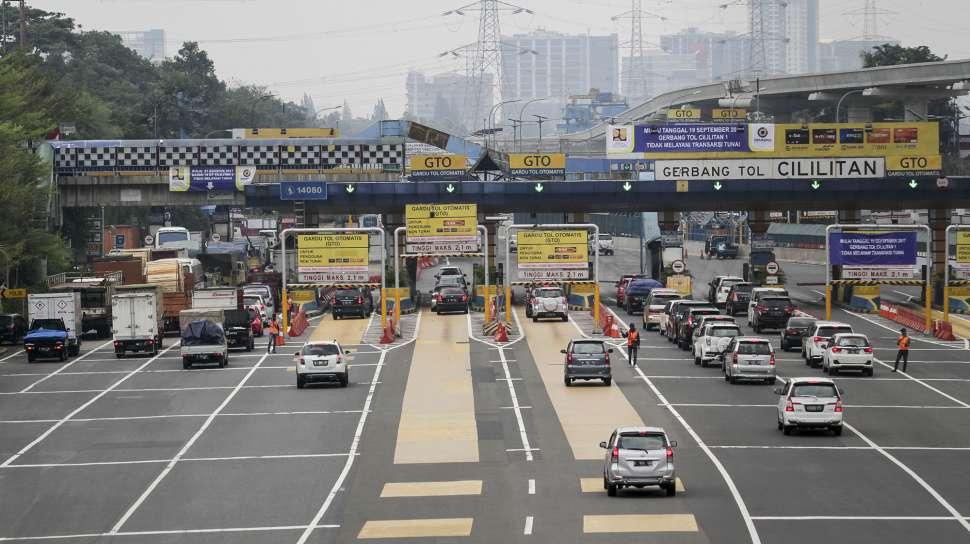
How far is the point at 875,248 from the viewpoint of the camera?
6700 cm

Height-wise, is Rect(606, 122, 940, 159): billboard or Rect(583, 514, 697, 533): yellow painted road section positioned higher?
Rect(606, 122, 940, 159): billboard

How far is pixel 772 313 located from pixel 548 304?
11.2m

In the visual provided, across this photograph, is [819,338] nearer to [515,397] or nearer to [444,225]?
[515,397]

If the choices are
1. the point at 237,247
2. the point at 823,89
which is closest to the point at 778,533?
the point at 237,247

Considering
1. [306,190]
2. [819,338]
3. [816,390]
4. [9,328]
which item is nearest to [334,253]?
[9,328]

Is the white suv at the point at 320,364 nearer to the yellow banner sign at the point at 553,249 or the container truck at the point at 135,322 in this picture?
the container truck at the point at 135,322

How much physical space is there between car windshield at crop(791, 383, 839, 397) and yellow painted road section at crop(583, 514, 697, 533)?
35.2 ft

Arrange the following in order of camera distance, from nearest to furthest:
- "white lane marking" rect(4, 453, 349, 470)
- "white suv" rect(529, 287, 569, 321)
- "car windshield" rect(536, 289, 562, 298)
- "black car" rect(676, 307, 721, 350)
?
"white lane marking" rect(4, 453, 349, 470), "black car" rect(676, 307, 721, 350), "white suv" rect(529, 287, 569, 321), "car windshield" rect(536, 289, 562, 298)

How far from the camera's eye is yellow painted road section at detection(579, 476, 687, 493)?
3328 cm

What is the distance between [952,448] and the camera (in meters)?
38.8

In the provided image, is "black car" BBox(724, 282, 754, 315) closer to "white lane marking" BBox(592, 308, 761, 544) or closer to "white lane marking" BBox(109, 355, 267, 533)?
"white lane marking" BBox(592, 308, 761, 544)

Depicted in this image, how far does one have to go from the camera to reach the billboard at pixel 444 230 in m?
70.7

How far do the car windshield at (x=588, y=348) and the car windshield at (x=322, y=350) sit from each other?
26.0 ft

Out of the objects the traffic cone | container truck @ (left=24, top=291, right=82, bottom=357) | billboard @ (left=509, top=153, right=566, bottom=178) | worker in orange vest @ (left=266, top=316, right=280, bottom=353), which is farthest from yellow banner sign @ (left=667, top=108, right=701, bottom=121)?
container truck @ (left=24, top=291, right=82, bottom=357)
